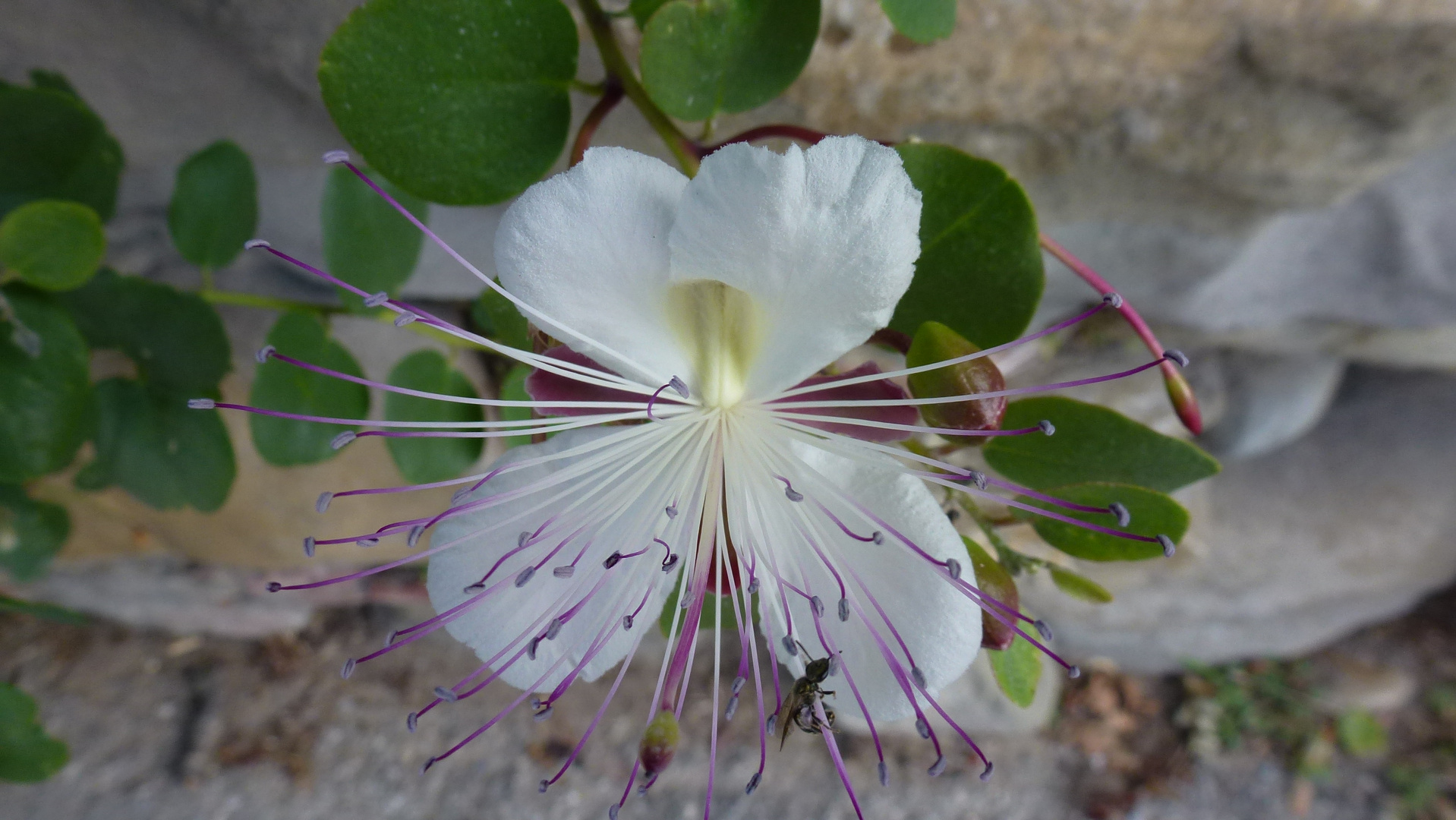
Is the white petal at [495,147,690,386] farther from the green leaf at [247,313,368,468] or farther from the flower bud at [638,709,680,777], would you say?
the green leaf at [247,313,368,468]

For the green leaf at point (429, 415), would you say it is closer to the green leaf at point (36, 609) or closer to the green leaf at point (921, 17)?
the green leaf at point (36, 609)

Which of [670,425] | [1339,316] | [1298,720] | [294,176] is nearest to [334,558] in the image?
[294,176]

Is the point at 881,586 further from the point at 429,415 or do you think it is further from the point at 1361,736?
the point at 1361,736

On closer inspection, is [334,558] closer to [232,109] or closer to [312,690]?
[312,690]

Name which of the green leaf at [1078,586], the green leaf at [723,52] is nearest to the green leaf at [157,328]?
the green leaf at [723,52]

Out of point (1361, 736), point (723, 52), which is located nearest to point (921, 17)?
point (723, 52)

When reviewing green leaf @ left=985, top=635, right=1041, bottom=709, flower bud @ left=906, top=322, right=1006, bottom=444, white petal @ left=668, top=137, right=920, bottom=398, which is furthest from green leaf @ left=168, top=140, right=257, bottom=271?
green leaf @ left=985, top=635, right=1041, bottom=709
